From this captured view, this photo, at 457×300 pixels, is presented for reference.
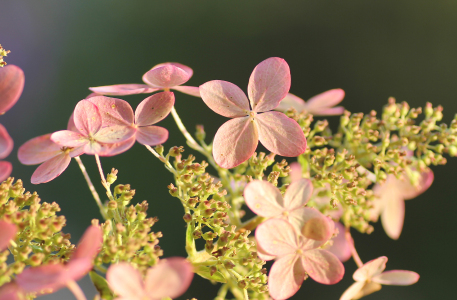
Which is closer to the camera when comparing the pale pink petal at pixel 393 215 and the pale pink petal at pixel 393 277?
Answer: the pale pink petal at pixel 393 277

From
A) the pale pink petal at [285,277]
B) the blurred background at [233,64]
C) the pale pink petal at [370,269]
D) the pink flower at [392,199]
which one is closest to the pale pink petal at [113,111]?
the pale pink petal at [285,277]

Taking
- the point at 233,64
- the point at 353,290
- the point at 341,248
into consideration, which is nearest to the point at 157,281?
the point at 353,290

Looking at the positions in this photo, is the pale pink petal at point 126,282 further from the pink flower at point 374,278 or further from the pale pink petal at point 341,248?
the pale pink petal at point 341,248

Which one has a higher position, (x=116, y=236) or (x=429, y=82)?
(x=116, y=236)

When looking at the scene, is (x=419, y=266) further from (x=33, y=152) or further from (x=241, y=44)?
(x=33, y=152)

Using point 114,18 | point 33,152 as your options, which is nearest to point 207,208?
point 33,152

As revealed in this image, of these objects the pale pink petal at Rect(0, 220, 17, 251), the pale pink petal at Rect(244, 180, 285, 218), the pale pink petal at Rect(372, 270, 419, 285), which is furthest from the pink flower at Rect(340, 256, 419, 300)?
the pale pink petal at Rect(0, 220, 17, 251)
